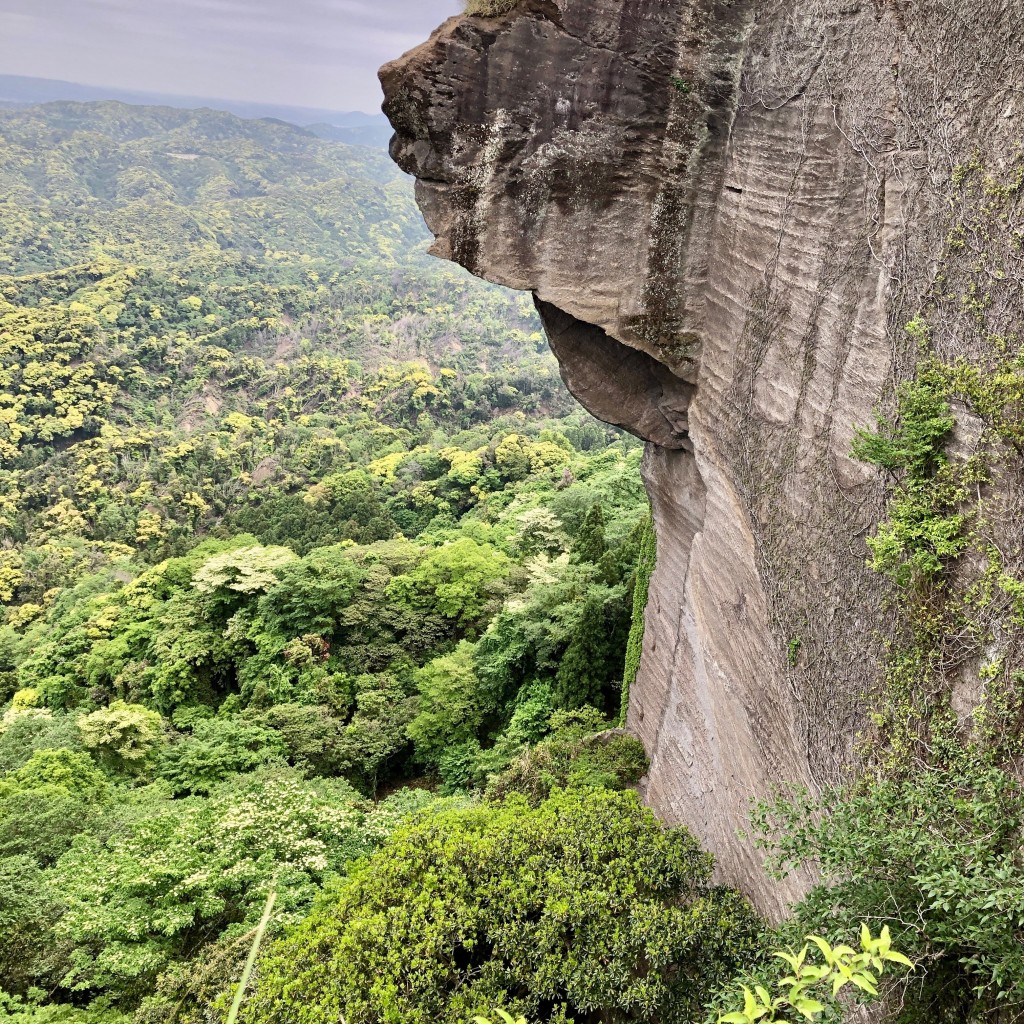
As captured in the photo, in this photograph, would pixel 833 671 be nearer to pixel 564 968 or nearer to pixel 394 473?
pixel 564 968

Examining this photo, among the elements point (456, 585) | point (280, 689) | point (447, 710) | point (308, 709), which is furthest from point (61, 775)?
point (456, 585)

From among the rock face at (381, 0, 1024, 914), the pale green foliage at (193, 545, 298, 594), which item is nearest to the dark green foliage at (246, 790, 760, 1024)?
the rock face at (381, 0, 1024, 914)

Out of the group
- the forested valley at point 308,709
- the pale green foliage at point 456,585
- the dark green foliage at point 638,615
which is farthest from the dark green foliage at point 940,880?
the pale green foliage at point 456,585

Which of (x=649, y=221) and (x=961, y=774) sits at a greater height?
(x=649, y=221)

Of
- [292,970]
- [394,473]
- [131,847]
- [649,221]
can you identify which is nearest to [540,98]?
[649,221]

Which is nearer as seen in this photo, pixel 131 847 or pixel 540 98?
pixel 540 98

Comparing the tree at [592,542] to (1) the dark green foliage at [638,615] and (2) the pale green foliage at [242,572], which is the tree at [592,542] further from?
(2) the pale green foliage at [242,572]

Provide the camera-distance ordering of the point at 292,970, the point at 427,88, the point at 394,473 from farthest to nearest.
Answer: the point at 394,473 < the point at 427,88 < the point at 292,970
